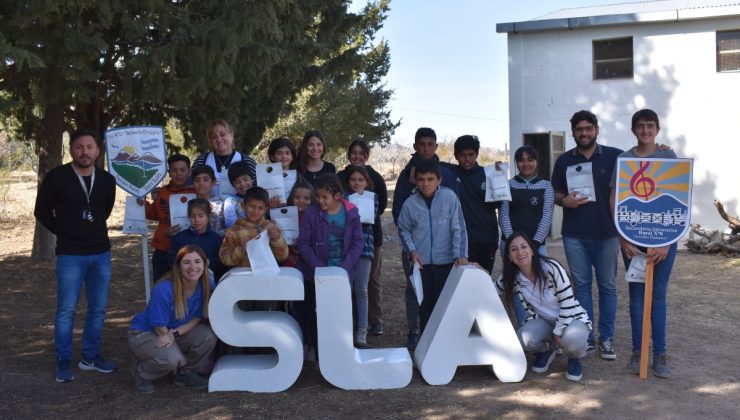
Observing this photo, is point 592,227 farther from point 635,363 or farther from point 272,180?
point 272,180

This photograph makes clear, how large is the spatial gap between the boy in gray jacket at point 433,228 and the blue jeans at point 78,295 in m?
2.36

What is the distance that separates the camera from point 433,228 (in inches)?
211

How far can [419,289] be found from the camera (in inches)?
207

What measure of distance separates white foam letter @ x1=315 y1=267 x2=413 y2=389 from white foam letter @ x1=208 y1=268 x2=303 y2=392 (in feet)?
0.56

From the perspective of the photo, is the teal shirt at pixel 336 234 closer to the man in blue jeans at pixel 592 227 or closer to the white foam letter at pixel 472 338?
the white foam letter at pixel 472 338

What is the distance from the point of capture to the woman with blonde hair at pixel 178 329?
4.66 meters

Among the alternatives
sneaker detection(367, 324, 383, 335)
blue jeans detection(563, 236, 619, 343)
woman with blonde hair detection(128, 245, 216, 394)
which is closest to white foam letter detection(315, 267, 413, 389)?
woman with blonde hair detection(128, 245, 216, 394)

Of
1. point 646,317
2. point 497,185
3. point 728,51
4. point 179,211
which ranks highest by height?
point 728,51

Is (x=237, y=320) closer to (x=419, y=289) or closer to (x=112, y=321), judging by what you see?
(x=419, y=289)

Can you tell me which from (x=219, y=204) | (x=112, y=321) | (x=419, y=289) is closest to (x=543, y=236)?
(x=419, y=289)

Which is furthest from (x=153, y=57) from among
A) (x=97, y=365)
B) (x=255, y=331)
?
(x=255, y=331)

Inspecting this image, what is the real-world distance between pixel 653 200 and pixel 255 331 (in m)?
3.01

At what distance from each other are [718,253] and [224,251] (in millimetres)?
9193

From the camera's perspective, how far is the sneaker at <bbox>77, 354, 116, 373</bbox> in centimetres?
519
